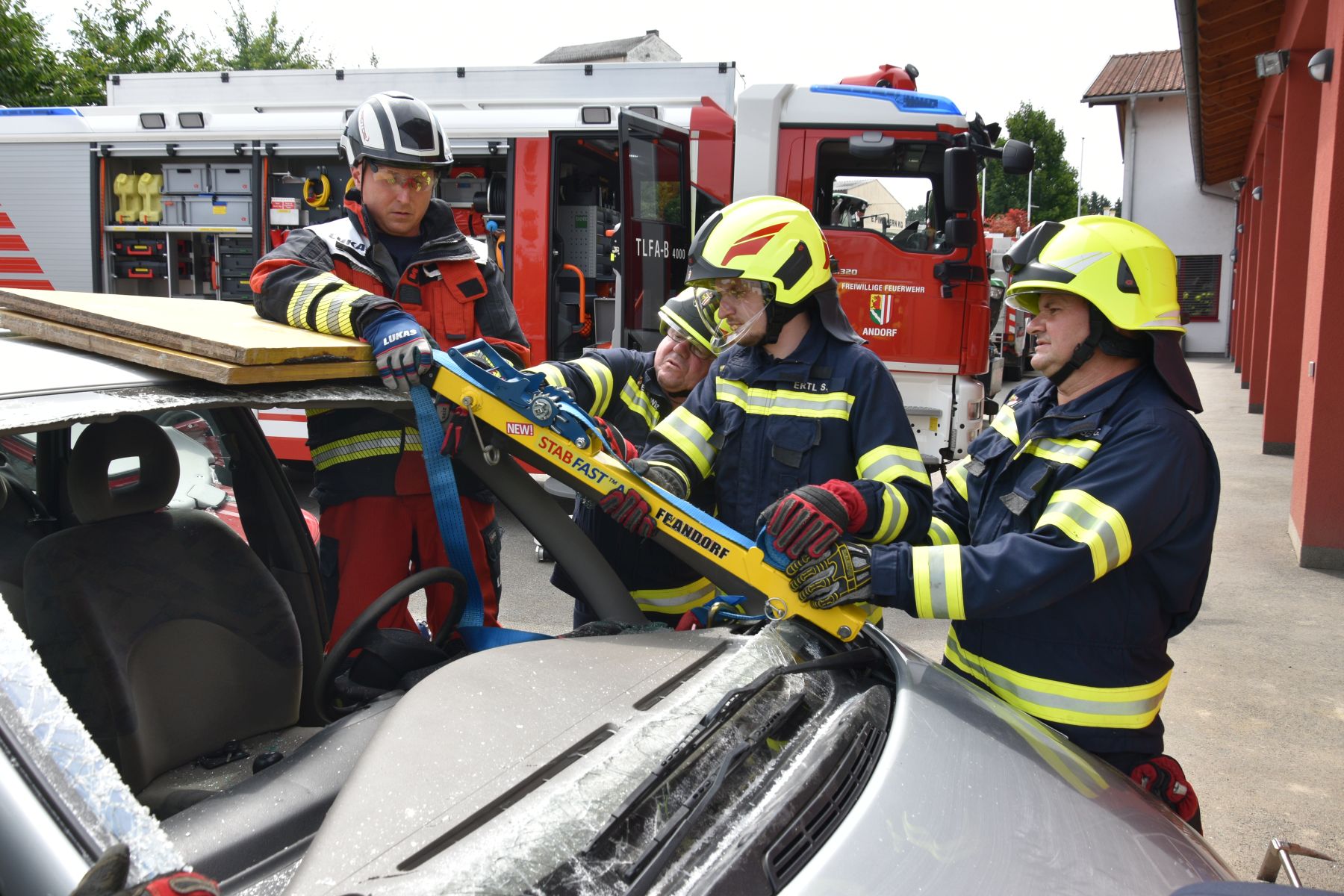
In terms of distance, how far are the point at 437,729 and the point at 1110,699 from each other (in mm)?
1365

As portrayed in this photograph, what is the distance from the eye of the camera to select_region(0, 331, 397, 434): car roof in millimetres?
1371

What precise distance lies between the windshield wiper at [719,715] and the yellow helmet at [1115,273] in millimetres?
828

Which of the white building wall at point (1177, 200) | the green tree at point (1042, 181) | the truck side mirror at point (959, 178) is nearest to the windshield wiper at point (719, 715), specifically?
the truck side mirror at point (959, 178)

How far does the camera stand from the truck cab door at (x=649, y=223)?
6531mm

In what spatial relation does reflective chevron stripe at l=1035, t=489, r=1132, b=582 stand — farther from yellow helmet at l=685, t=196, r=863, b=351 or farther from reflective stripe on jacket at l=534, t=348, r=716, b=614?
reflective stripe on jacket at l=534, t=348, r=716, b=614

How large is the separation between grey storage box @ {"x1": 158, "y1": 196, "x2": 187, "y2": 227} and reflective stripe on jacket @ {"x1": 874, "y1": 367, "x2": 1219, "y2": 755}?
7240mm

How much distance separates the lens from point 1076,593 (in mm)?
2023

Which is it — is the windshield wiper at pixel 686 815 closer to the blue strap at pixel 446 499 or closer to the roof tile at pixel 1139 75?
the blue strap at pixel 446 499

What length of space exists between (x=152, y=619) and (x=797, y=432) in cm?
144

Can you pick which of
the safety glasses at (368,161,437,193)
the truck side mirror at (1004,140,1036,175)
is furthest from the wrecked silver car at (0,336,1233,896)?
the truck side mirror at (1004,140,1036,175)

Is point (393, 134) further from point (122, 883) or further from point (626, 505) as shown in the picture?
point (122, 883)

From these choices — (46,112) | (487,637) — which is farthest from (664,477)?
(46,112)

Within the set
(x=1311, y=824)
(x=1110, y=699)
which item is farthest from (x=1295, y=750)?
(x=1110, y=699)

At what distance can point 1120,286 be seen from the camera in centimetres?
202
